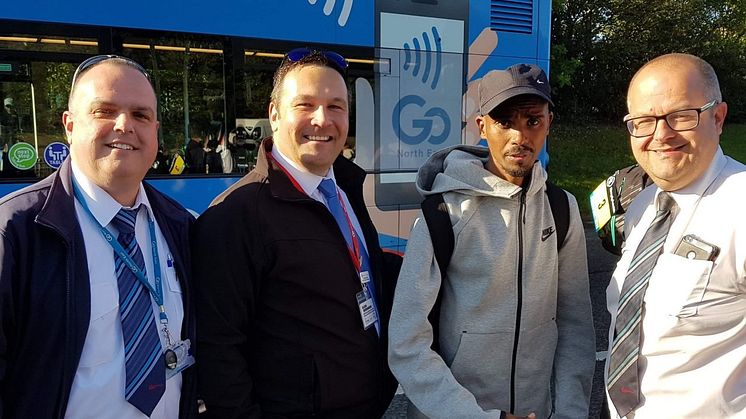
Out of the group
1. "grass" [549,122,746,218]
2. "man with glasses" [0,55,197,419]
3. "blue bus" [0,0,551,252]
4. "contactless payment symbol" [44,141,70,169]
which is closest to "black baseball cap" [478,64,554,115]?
"man with glasses" [0,55,197,419]

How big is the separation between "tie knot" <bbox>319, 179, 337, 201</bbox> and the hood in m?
0.30

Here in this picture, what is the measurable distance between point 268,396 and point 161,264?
0.53m

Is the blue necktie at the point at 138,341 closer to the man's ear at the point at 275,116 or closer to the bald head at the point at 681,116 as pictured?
the man's ear at the point at 275,116

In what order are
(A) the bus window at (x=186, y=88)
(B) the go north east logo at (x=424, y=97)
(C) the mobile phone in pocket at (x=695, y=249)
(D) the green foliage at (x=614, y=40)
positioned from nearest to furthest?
1. (C) the mobile phone in pocket at (x=695, y=249)
2. (A) the bus window at (x=186, y=88)
3. (B) the go north east logo at (x=424, y=97)
4. (D) the green foliage at (x=614, y=40)

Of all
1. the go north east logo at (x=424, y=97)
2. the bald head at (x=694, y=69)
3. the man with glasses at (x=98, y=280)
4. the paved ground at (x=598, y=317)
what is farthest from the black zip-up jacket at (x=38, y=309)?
the go north east logo at (x=424, y=97)

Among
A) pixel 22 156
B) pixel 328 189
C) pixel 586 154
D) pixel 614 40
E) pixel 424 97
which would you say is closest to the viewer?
pixel 328 189

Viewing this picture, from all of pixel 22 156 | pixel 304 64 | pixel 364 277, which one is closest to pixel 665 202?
pixel 364 277

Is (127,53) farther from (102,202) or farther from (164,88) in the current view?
(102,202)

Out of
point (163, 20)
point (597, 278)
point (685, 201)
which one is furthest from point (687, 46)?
point (685, 201)

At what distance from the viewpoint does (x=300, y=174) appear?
6.37 feet

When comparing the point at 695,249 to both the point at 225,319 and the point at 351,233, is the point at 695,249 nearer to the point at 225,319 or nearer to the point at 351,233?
the point at 351,233

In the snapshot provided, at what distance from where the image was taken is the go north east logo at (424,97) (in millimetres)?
5664

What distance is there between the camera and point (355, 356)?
1.89 metres

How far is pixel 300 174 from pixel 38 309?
84cm
